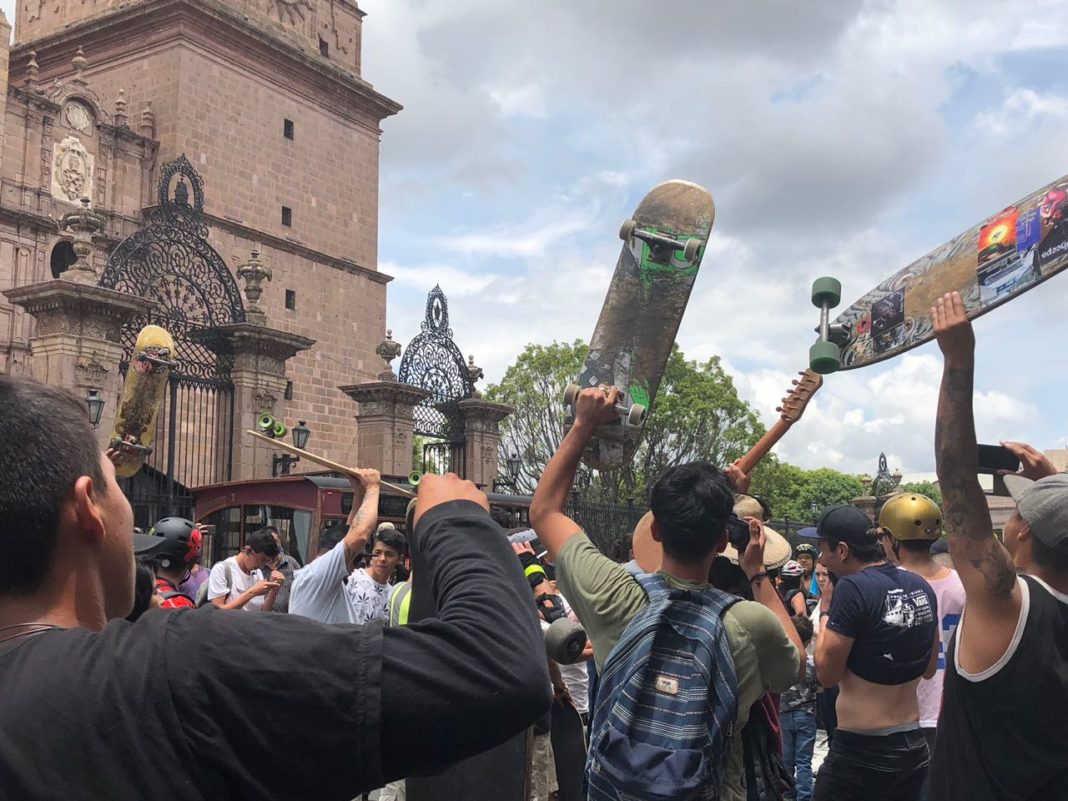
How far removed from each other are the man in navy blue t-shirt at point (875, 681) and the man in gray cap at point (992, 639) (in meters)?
1.24

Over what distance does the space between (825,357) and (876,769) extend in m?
1.61

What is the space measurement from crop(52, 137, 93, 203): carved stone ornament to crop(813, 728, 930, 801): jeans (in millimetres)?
25714

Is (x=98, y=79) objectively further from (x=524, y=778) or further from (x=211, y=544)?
(x=524, y=778)

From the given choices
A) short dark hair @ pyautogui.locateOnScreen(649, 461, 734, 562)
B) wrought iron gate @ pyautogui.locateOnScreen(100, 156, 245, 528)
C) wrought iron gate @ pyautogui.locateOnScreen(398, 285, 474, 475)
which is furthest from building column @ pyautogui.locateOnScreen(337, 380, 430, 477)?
short dark hair @ pyautogui.locateOnScreen(649, 461, 734, 562)

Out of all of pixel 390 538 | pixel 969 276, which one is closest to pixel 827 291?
pixel 969 276

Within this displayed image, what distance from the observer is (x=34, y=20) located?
3062cm

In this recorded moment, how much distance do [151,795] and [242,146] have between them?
3023cm

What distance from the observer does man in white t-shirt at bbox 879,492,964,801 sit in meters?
4.51

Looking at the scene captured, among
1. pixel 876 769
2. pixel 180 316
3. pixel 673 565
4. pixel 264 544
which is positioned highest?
pixel 180 316

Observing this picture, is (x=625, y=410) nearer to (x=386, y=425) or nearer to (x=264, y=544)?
(x=264, y=544)

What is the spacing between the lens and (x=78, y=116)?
2580 cm

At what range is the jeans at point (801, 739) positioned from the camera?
6785mm

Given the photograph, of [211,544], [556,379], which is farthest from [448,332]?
[556,379]

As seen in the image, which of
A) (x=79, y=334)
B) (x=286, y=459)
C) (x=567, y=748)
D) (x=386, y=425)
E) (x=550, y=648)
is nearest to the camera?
(x=550, y=648)
